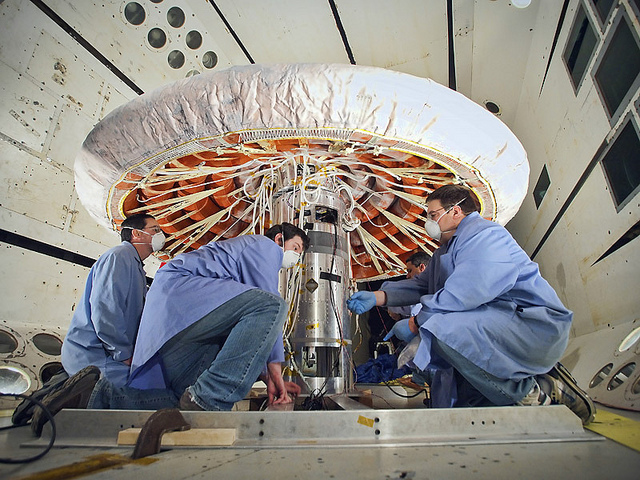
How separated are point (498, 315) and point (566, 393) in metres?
0.37

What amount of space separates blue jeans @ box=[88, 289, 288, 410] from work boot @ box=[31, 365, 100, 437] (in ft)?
0.13

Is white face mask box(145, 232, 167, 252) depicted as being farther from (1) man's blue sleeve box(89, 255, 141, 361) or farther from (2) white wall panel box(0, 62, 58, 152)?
(2) white wall panel box(0, 62, 58, 152)

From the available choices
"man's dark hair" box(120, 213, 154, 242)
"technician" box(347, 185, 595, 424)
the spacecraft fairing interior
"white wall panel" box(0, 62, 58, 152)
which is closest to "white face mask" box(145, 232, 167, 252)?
"man's dark hair" box(120, 213, 154, 242)

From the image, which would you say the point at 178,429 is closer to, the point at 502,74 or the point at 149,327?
the point at 149,327

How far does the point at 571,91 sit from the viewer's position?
6.95ft

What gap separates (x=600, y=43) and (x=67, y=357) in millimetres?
2789

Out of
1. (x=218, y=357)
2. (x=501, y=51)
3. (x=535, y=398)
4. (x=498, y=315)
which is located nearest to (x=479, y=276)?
(x=498, y=315)

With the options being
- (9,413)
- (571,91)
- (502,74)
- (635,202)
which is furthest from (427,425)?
(502,74)

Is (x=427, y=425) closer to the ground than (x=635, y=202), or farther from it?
closer to the ground

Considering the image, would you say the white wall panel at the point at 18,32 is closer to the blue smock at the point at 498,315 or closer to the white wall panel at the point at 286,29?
the white wall panel at the point at 286,29

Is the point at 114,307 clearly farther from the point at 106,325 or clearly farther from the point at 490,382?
the point at 490,382

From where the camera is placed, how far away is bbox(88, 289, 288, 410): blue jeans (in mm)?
1230

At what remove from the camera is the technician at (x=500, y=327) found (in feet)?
4.24

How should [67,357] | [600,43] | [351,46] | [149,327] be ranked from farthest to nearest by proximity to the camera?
[351,46], [600,43], [67,357], [149,327]
